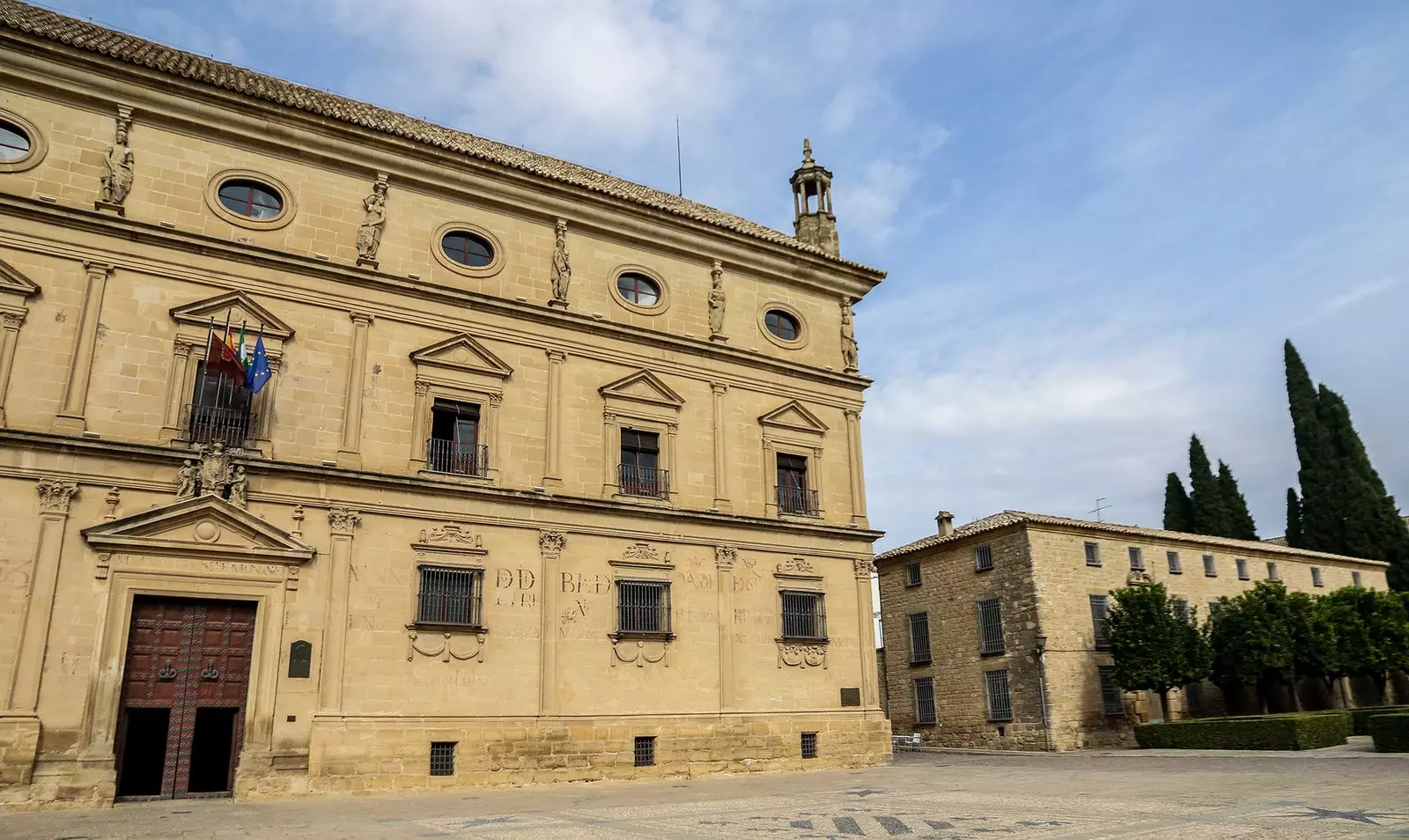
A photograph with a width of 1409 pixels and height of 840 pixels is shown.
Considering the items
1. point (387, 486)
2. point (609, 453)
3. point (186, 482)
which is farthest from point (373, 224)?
point (609, 453)

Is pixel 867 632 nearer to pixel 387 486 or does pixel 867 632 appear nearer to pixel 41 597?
pixel 387 486

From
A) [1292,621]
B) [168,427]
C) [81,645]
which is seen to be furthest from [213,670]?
[1292,621]

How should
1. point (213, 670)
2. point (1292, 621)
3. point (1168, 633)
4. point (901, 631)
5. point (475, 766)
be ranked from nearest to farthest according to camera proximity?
1. point (213, 670)
2. point (475, 766)
3. point (1168, 633)
4. point (1292, 621)
5. point (901, 631)

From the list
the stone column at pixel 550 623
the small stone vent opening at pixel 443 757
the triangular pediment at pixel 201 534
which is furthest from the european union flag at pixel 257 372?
the small stone vent opening at pixel 443 757

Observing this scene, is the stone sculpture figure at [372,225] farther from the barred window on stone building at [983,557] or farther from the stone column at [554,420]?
the barred window on stone building at [983,557]

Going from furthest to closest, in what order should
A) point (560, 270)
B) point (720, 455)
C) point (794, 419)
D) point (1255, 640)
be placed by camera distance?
point (1255, 640) → point (794, 419) → point (720, 455) → point (560, 270)

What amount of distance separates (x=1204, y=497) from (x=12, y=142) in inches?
2415

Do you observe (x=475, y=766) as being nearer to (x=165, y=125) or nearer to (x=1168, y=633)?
(x=165, y=125)

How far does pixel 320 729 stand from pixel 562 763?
17.0ft

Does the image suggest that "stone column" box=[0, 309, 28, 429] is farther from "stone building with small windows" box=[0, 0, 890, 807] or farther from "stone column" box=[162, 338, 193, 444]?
"stone column" box=[162, 338, 193, 444]

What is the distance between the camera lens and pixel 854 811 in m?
14.0

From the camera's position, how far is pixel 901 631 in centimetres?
4072

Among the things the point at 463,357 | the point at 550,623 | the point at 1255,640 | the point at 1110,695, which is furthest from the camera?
the point at 1110,695

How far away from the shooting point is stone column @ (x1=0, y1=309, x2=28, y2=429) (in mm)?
17641
